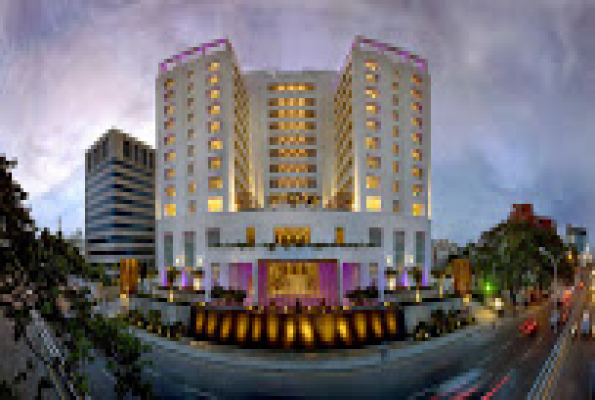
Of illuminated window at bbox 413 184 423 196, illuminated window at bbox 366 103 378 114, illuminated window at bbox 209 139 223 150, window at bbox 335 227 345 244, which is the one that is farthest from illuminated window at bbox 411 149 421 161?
illuminated window at bbox 209 139 223 150

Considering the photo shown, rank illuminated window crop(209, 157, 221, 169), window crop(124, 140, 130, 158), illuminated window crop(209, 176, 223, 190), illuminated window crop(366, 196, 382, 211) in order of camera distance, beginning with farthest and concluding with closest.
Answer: window crop(124, 140, 130, 158), illuminated window crop(209, 157, 221, 169), illuminated window crop(209, 176, 223, 190), illuminated window crop(366, 196, 382, 211)

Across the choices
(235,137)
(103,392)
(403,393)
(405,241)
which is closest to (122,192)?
(235,137)

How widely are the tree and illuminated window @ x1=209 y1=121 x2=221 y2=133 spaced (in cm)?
4369

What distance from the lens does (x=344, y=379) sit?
1962 centimetres

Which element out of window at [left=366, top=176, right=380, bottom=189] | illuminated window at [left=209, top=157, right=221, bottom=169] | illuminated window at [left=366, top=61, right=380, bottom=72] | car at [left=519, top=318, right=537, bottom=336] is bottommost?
car at [left=519, top=318, right=537, bottom=336]

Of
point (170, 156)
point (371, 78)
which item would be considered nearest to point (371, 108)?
point (371, 78)

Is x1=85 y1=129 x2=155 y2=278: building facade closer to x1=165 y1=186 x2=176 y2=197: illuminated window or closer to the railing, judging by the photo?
x1=165 y1=186 x2=176 y2=197: illuminated window

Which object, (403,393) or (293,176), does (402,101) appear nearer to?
(293,176)

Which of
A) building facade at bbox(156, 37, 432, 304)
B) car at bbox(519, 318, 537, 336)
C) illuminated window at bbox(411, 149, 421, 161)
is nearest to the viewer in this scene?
car at bbox(519, 318, 537, 336)

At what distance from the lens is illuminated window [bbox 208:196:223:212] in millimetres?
→ 44875

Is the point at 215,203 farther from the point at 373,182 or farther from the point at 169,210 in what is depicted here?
the point at 373,182

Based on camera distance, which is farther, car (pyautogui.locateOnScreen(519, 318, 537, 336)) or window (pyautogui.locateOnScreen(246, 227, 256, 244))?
window (pyautogui.locateOnScreen(246, 227, 256, 244))

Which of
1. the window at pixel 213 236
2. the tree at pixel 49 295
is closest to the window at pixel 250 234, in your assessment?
the window at pixel 213 236

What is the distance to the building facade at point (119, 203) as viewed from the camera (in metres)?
78.1
